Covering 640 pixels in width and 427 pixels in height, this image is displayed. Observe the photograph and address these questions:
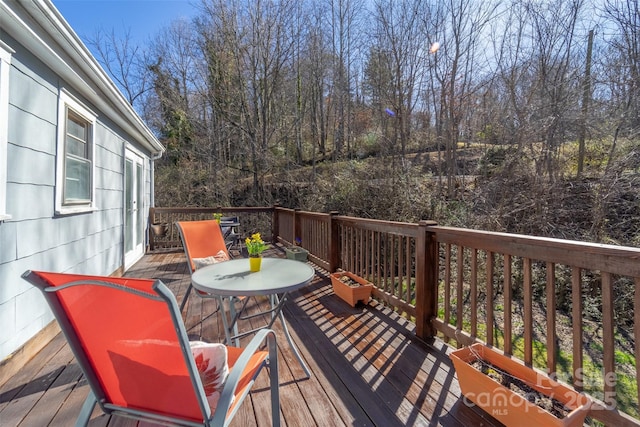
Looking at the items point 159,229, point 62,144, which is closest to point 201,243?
point 62,144

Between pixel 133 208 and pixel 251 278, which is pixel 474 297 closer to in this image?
pixel 251 278

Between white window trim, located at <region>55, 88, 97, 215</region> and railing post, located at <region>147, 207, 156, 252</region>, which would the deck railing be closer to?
white window trim, located at <region>55, 88, 97, 215</region>

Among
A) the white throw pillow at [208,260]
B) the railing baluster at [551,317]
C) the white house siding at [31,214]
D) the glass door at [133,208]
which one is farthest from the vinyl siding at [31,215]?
the railing baluster at [551,317]

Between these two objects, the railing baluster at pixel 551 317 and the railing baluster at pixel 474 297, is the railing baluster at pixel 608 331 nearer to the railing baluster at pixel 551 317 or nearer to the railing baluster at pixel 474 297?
the railing baluster at pixel 551 317

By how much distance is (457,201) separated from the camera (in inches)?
271

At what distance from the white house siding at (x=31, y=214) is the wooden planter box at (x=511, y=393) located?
9.92 feet

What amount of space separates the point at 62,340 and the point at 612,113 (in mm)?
8501

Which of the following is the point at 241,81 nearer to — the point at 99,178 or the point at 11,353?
the point at 99,178

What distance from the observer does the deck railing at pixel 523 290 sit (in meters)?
1.43

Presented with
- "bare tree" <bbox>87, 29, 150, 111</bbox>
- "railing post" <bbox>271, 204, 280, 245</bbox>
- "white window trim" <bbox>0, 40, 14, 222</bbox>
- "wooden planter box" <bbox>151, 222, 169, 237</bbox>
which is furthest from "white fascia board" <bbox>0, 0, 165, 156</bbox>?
"bare tree" <bbox>87, 29, 150, 111</bbox>

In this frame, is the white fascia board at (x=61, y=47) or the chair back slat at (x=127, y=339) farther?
the white fascia board at (x=61, y=47)

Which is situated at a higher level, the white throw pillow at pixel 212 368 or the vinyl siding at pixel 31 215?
the vinyl siding at pixel 31 215

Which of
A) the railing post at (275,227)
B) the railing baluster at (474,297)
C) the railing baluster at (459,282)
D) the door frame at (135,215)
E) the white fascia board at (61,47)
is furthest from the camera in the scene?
the railing post at (275,227)

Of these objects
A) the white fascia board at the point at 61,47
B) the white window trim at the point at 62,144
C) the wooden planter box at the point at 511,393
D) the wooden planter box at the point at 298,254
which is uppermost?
the white fascia board at the point at 61,47
